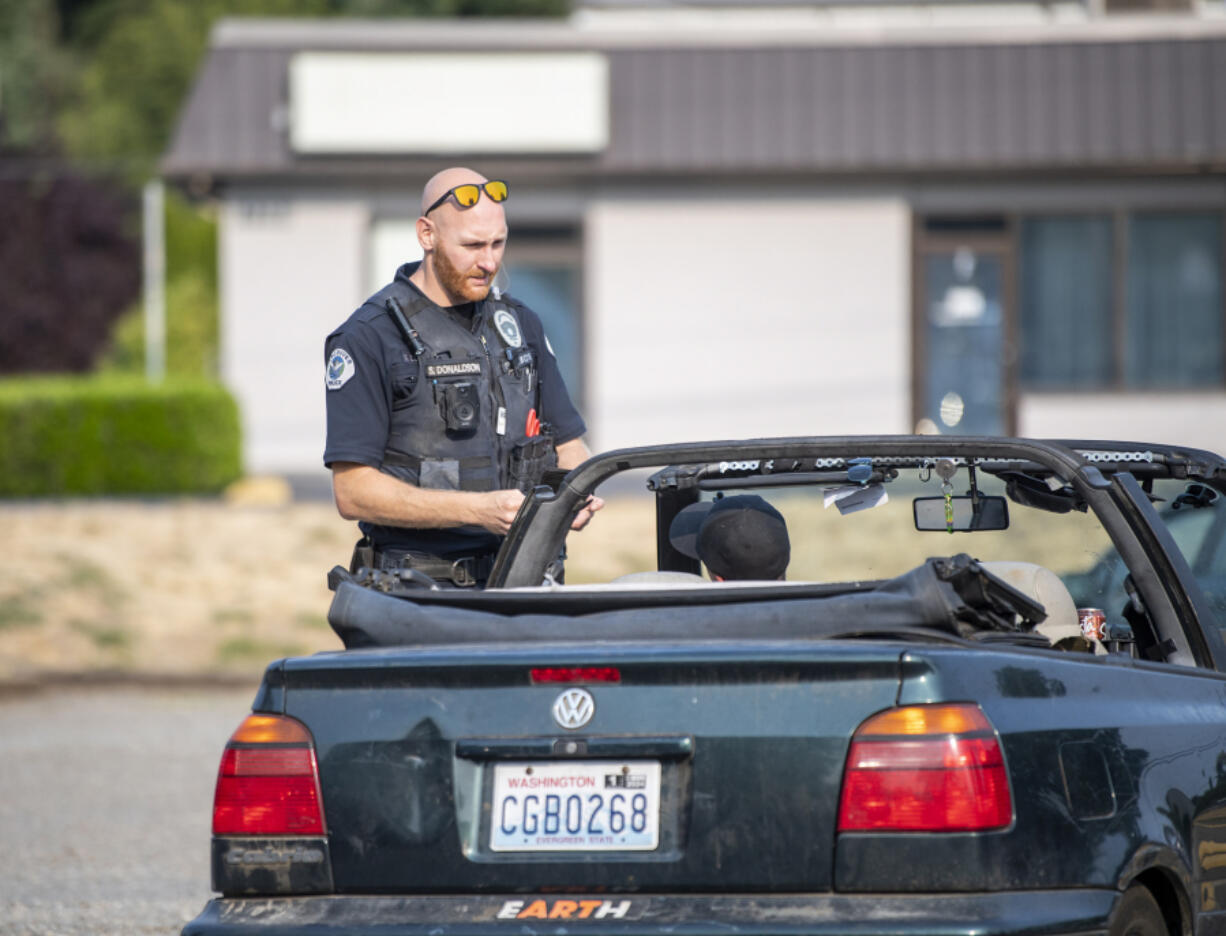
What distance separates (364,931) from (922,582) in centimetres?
117

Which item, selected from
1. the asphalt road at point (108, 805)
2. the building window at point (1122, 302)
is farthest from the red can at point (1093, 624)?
the building window at point (1122, 302)

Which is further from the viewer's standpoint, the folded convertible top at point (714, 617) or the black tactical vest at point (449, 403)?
the black tactical vest at point (449, 403)

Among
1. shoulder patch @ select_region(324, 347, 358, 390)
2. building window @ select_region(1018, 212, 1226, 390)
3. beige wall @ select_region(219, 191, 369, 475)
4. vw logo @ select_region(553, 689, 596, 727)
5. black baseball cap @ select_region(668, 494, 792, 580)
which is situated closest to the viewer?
vw logo @ select_region(553, 689, 596, 727)

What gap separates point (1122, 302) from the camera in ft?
65.8

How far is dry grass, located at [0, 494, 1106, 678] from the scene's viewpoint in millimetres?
11859

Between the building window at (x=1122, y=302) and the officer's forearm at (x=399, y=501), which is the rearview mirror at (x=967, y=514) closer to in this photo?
the officer's forearm at (x=399, y=501)

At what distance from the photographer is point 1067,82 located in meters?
19.4

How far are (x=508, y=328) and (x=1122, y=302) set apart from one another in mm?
15979

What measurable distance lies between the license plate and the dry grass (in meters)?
6.01

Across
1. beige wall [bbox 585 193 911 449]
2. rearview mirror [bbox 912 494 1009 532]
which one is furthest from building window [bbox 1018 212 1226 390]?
rearview mirror [bbox 912 494 1009 532]

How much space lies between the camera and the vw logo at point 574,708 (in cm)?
324

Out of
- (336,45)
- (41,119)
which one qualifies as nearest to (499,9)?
(41,119)

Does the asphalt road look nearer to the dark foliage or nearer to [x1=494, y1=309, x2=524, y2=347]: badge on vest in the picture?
[x1=494, y1=309, x2=524, y2=347]: badge on vest

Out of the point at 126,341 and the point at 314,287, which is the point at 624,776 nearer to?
the point at 314,287
